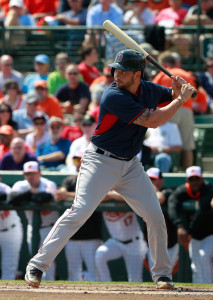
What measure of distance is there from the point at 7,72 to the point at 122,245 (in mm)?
4608

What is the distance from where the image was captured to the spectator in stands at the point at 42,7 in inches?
558

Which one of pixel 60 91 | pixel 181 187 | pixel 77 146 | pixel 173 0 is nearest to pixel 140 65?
pixel 181 187

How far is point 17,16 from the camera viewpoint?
13367mm

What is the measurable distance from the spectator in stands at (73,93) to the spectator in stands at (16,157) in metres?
1.91

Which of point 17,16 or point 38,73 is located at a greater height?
point 17,16

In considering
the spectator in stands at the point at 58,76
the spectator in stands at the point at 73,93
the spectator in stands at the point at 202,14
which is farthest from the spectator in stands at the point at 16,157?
the spectator in stands at the point at 202,14

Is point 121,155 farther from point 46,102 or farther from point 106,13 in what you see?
point 106,13

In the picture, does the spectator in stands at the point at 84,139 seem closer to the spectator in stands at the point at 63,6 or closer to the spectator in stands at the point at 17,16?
the spectator in stands at the point at 17,16

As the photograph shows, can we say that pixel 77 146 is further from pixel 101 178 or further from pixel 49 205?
pixel 101 178

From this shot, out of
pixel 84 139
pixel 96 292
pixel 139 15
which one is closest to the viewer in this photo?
pixel 96 292

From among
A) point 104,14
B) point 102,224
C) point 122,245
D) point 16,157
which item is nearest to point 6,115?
point 16,157

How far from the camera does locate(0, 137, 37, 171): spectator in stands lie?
375 inches

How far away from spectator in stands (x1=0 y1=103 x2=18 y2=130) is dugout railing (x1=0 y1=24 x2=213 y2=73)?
2.34 meters

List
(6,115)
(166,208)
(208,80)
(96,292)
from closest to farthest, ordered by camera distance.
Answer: (96,292), (166,208), (6,115), (208,80)
